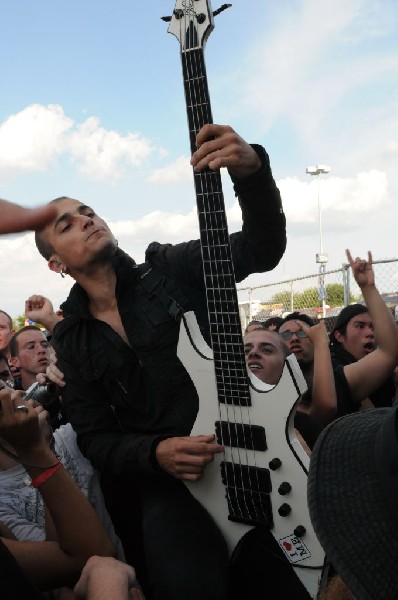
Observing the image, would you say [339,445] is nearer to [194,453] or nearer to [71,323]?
[194,453]

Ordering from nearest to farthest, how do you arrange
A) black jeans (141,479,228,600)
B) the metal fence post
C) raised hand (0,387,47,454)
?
raised hand (0,387,47,454) < black jeans (141,479,228,600) < the metal fence post

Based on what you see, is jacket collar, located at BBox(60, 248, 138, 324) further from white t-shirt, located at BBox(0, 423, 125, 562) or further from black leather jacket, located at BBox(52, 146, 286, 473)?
white t-shirt, located at BBox(0, 423, 125, 562)

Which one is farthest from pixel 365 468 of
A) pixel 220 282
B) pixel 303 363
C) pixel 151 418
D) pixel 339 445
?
pixel 303 363

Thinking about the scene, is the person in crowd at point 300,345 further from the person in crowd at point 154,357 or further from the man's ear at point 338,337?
the person in crowd at point 154,357

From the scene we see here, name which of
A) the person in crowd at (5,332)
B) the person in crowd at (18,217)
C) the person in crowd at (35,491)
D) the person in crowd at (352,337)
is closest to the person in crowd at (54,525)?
the person in crowd at (35,491)

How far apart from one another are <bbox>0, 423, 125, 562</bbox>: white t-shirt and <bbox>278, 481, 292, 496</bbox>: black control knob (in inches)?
27.7

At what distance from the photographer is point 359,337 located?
4.76 metres

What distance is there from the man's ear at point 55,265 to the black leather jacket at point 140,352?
0.17 metres

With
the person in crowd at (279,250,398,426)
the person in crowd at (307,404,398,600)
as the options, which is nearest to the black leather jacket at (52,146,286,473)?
the person in crowd at (279,250,398,426)

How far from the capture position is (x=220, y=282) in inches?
94.8

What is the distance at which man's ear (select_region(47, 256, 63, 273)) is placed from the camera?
9.12ft

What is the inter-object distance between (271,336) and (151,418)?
1.38m

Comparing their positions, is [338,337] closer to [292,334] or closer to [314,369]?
[292,334]

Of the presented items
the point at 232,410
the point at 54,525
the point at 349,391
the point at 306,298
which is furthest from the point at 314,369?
the point at 306,298
